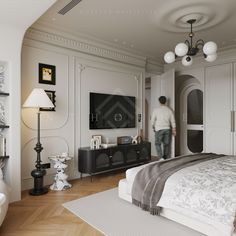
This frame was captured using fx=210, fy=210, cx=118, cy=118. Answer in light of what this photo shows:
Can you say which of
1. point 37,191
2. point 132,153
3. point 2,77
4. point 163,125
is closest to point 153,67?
point 163,125

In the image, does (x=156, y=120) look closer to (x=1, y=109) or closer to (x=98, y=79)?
(x=98, y=79)

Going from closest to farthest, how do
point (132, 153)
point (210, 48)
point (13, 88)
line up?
point (210, 48), point (13, 88), point (132, 153)

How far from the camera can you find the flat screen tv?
4.09 metres

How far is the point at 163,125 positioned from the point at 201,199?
3.02 m

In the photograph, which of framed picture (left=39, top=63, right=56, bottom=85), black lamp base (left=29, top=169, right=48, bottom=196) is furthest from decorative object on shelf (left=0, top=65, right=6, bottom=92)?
black lamp base (left=29, top=169, right=48, bottom=196)

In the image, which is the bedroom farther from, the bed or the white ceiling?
the bed

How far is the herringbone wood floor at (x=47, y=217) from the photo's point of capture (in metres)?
2.04

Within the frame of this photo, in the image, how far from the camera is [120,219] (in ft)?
7.43

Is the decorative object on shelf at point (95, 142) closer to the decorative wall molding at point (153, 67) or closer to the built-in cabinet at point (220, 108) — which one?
the decorative wall molding at point (153, 67)

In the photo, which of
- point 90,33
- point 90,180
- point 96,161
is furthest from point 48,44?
point 90,180

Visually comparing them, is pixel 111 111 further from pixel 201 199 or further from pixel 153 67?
pixel 201 199

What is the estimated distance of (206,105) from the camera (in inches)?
194

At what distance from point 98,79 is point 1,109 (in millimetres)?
1918

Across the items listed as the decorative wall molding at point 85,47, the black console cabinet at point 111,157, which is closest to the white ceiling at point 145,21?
the decorative wall molding at point 85,47
